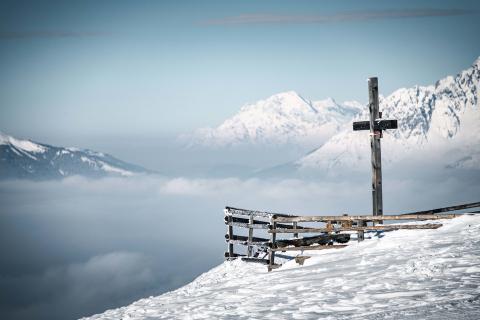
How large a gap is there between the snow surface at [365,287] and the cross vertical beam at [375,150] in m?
1.98

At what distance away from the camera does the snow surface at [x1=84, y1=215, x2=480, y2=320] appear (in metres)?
11.9

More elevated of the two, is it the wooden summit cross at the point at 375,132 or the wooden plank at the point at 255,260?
the wooden summit cross at the point at 375,132

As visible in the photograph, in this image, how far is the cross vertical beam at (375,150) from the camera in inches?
853

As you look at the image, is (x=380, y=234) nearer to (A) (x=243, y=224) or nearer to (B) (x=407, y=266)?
(A) (x=243, y=224)

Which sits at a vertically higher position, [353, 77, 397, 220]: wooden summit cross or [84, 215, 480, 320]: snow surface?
[353, 77, 397, 220]: wooden summit cross

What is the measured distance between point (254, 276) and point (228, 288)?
177 centimetres

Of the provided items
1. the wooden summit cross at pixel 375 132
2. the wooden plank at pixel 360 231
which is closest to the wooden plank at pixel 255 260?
the wooden plank at pixel 360 231

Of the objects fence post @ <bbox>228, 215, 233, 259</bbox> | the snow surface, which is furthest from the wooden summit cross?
fence post @ <bbox>228, 215, 233, 259</bbox>

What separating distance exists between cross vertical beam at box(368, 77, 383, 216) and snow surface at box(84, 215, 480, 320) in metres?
1.98

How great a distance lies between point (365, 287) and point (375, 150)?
9.14 m

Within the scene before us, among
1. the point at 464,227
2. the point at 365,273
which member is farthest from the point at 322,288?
the point at 464,227

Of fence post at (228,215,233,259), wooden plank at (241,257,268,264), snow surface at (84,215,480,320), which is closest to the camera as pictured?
snow surface at (84,215,480,320)

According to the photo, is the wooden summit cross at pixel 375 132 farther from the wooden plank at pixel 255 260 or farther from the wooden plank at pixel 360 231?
the wooden plank at pixel 255 260

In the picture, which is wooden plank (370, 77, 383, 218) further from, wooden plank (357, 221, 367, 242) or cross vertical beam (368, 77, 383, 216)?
wooden plank (357, 221, 367, 242)
